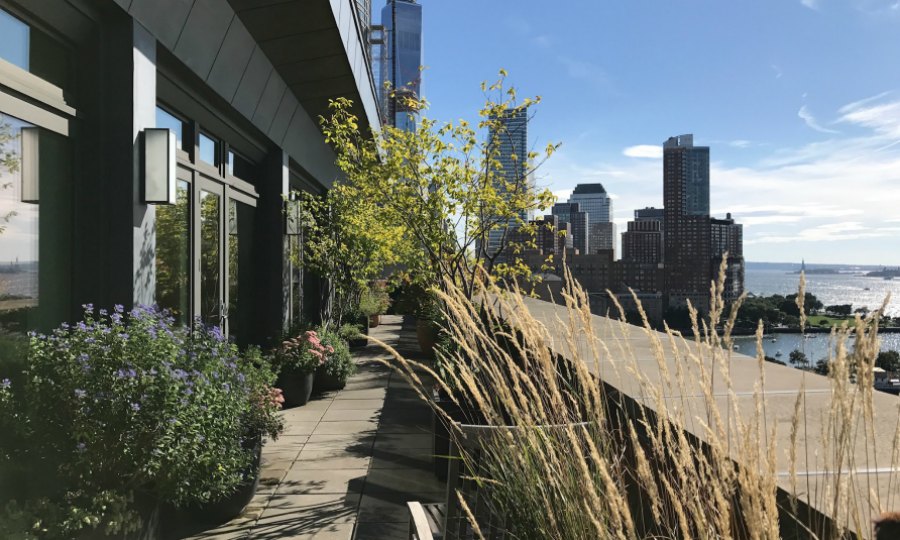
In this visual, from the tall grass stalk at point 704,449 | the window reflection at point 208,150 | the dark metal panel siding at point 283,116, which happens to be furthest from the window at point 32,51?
the dark metal panel siding at point 283,116

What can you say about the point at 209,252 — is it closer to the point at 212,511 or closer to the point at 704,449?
the point at 212,511

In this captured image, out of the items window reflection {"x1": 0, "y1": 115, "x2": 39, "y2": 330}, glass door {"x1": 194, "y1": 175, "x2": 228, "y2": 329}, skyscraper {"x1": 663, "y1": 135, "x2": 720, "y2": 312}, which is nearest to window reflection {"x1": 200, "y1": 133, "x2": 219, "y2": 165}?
glass door {"x1": 194, "y1": 175, "x2": 228, "y2": 329}

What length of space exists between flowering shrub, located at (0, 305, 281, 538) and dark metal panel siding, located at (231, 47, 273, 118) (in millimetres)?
3223

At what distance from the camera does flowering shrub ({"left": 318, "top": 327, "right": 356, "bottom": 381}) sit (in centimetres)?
645

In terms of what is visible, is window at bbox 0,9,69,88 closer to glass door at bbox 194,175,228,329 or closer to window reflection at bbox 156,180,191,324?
window reflection at bbox 156,180,191,324

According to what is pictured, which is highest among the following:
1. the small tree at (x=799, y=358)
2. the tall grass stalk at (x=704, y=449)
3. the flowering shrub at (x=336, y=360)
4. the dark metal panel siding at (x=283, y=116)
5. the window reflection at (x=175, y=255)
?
the dark metal panel siding at (x=283, y=116)

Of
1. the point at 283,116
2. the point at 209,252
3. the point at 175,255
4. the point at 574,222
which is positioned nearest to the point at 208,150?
the point at 209,252

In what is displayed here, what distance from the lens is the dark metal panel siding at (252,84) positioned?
5383mm

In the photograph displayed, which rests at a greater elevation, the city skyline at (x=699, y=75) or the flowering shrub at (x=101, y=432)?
the city skyline at (x=699, y=75)

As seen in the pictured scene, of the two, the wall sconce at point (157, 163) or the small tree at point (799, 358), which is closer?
the small tree at point (799, 358)

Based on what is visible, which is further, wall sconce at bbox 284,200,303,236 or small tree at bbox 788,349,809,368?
wall sconce at bbox 284,200,303,236

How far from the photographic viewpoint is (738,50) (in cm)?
1218

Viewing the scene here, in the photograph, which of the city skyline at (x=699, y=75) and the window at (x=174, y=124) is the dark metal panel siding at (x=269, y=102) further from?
the city skyline at (x=699, y=75)

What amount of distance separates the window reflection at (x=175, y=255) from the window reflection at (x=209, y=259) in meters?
0.32
